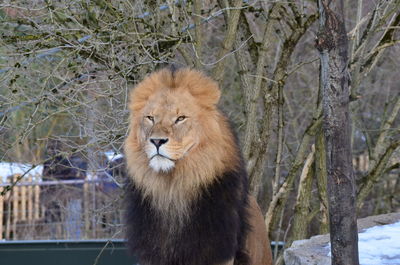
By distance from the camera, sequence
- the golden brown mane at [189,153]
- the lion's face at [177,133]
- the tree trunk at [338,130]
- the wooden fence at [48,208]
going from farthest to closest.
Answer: the wooden fence at [48,208] < the golden brown mane at [189,153] < the lion's face at [177,133] < the tree trunk at [338,130]

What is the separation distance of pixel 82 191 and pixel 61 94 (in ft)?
20.2

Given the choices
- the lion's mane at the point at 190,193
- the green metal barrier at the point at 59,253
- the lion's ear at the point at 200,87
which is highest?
the lion's ear at the point at 200,87

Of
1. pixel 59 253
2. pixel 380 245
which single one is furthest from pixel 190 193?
pixel 59 253

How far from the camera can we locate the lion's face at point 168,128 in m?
4.48

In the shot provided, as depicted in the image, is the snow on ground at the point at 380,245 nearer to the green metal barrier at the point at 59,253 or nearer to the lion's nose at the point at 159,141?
the lion's nose at the point at 159,141

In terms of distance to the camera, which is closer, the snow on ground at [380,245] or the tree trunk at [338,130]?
the tree trunk at [338,130]

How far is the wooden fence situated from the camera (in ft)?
38.5

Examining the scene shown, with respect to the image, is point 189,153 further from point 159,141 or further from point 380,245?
point 380,245

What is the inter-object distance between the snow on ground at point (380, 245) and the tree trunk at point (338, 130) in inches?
34.0

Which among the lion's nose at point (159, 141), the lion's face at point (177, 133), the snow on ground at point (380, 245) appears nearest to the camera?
the lion's nose at point (159, 141)

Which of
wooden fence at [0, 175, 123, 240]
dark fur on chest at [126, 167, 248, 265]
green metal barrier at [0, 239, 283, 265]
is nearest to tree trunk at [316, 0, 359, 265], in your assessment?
dark fur on chest at [126, 167, 248, 265]

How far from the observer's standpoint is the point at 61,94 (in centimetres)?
630

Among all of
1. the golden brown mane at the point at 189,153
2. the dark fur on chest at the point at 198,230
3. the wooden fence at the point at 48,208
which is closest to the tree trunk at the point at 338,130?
the dark fur on chest at the point at 198,230

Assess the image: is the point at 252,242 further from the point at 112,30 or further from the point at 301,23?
the point at 301,23
